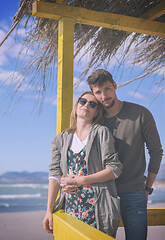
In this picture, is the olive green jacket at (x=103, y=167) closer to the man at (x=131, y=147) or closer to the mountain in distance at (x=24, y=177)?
the man at (x=131, y=147)

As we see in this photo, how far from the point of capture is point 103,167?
1.85 meters

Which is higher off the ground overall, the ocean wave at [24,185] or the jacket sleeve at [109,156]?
the jacket sleeve at [109,156]

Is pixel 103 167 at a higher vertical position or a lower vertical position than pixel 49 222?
higher

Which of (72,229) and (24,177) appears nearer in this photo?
(72,229)

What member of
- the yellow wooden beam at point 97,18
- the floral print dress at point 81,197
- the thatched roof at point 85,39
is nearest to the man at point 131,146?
the floral print dress at point 81,197

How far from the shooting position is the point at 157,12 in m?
2.57

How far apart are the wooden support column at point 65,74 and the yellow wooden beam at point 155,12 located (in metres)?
0.70

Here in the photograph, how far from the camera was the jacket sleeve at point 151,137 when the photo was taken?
6.88 feet

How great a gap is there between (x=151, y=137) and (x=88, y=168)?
1.76 ft

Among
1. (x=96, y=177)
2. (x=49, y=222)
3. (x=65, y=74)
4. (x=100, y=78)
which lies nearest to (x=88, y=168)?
(x=96, y=177)

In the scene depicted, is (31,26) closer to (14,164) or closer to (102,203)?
(102,203)

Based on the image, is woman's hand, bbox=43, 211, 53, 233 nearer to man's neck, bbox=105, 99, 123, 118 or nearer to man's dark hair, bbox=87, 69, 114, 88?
man's neck, bbox=105, 99, 123, 118

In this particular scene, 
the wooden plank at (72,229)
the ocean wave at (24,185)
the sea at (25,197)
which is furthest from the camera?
the ocean wave at (24,185)

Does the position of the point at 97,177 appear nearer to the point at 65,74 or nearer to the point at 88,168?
the point at 88,168
